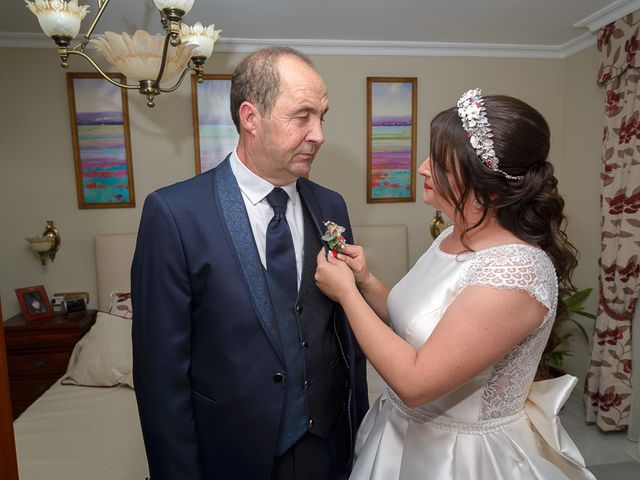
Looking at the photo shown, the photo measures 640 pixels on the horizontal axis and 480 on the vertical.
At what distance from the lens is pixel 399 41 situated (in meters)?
3.69

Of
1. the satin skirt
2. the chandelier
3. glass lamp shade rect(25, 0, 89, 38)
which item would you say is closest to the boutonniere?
the satin skirt

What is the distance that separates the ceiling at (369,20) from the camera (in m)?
2.91

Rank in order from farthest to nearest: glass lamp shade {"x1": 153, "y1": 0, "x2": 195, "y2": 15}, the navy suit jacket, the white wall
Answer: the white wall, glass lamp shade {"x1": 153, "y1": 0, "x2": 195, "y2": 15}, the navy suit jacket

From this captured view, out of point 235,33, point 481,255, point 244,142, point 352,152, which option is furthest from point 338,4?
point 481,255

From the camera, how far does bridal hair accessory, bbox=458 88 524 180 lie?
1.16 meters

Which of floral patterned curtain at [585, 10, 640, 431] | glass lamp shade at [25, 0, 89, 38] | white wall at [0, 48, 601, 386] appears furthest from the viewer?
white wall at [0, 48, 601, 386]

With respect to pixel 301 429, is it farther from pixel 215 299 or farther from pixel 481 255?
pixel 481 255

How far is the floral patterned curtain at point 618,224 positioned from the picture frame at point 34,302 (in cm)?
394

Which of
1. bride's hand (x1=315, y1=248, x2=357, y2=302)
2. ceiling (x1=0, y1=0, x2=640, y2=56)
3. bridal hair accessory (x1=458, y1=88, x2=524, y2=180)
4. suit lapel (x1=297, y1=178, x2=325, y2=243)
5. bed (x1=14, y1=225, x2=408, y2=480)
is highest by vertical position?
ceiling (x1=0, y1=0, x2=640, y2=56)

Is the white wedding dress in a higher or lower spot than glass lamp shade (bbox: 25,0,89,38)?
→ lower

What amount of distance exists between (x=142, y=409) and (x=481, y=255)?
975 mm

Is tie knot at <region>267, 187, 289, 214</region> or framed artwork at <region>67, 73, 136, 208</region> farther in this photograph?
framed artwork at <region>67, 73, 136, 208</region>

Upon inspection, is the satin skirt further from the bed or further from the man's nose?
the bed

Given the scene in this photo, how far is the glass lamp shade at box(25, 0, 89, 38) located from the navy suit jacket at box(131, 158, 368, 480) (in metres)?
1.26
